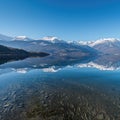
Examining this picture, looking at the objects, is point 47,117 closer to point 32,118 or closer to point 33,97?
point 32,118

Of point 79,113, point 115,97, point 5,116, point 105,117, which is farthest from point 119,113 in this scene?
point 5,116

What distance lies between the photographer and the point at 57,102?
36.4 m

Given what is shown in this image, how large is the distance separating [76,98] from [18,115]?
1431 cm

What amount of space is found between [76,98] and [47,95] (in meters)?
6.55

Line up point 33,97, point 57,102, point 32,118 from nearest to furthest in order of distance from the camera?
point 32,118 → point 57,102 → point 33,97

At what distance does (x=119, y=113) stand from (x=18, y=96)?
821 inches

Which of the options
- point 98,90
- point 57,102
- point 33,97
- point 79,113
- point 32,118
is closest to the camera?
point 32,118

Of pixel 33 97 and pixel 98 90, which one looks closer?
pixel 33 97

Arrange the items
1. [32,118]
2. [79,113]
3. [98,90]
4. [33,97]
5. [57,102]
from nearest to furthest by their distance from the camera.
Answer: [32,118], [79,113], [57,102], [33,97], [98,90]

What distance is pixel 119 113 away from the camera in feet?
104

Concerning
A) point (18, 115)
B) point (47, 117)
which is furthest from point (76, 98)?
point (18, 115)

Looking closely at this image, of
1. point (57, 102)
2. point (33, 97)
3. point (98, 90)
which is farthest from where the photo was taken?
point (98, 90)

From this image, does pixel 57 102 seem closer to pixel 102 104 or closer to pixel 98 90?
pixel 102 104

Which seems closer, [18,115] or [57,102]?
[18,115]
